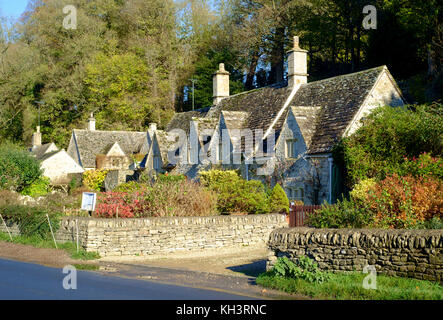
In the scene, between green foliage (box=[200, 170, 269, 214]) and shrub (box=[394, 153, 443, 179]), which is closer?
shrub (box=[394, 153, 443, 179])

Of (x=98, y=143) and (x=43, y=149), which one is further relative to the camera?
(x=43, y=149)

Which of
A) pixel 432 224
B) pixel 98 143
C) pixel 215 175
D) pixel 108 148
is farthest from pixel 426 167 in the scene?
pixel 98 143

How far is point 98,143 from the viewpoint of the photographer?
5547 centimetres

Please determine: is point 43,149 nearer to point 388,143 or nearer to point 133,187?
point 133,187

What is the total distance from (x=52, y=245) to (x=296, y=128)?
1462 centimetres

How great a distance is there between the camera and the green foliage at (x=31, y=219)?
66.2 ft

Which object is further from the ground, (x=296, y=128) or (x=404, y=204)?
(x=296, y=128)

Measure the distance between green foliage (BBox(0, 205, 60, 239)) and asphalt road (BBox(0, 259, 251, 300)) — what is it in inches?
249

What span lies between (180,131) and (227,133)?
31.3 feet

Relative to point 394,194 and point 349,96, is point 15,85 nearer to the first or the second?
point 349,96

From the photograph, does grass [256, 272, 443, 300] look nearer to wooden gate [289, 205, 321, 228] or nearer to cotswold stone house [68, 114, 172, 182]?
wooden gate [289, 205, 321, 228]

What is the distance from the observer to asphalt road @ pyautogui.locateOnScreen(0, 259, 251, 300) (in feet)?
33.1

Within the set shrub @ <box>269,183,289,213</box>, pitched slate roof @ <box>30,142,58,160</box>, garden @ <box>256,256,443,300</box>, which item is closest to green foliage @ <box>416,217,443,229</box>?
garden @ <box>256,256,443,300</box>

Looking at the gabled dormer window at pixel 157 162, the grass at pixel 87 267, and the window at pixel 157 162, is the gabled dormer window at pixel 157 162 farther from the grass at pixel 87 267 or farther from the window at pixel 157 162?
the grass at pixel 87 267
